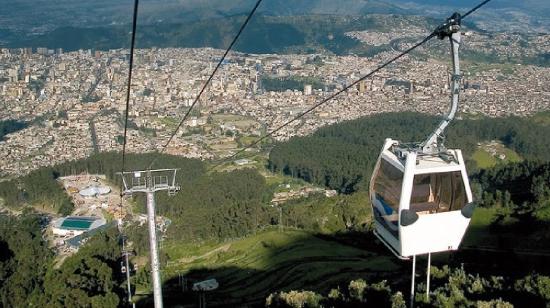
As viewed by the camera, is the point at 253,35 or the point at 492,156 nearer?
the point at 492,156

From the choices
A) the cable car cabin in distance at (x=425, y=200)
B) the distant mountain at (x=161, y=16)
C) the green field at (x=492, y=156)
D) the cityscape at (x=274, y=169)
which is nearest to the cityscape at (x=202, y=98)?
the cityscape at (x=274, y=169)

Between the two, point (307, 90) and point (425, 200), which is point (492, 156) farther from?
point (425, 200)

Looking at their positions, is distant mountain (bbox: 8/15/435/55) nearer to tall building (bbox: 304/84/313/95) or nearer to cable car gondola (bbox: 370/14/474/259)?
tall building (bbox: 304/84/313/95)

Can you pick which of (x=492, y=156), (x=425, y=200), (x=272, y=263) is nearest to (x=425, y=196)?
(x=425, y=200)

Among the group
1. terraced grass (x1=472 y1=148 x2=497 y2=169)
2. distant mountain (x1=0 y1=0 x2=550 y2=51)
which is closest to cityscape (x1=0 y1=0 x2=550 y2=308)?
terraced grass (x1=472 y1=148 x2=497 y2=169)

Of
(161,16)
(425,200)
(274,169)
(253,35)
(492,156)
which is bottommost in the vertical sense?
(274,169)

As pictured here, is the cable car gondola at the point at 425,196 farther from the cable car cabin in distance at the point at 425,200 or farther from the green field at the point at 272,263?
the green field at the point at 272,263

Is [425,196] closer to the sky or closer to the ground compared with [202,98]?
closer to the sky
